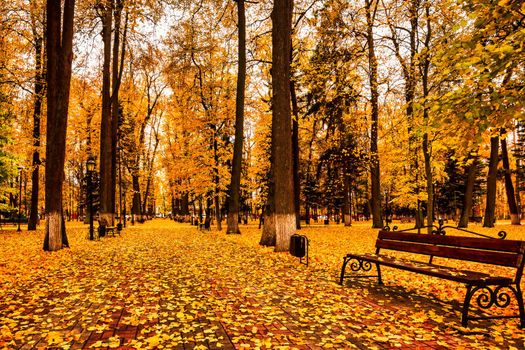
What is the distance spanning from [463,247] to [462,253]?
29.0 inches

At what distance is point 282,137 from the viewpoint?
38.1ft

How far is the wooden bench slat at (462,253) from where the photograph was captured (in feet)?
15.2

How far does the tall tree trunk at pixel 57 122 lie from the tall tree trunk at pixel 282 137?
23.0ft

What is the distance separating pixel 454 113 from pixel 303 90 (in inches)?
862

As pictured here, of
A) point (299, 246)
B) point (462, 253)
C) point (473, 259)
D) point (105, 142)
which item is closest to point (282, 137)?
point (299, 246)

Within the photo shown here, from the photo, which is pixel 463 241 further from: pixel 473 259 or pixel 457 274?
pixel 457 274

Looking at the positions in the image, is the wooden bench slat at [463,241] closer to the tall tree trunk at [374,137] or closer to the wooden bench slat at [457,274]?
the wooden bench slat at [457,274]

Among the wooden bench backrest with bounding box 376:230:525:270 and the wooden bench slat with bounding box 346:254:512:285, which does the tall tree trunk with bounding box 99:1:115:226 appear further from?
the wooden bench slat with bounding box 346:254:512:285

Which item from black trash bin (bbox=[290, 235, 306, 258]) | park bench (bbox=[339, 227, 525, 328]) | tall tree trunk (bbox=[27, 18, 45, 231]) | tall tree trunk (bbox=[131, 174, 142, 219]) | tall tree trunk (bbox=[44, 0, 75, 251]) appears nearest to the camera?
park bench (bbox=[339, 227, 525, 328])

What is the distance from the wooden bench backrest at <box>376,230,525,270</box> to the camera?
4641 mm

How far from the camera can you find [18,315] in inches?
199

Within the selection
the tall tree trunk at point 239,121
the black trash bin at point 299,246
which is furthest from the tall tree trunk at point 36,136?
the black trash bin at point 299,246

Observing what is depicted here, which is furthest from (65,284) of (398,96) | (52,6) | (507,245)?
(398,96)

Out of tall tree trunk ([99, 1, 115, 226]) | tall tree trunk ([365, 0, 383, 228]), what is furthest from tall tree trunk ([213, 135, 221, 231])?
tall tree trunk ([365, 0, 383, 228])
